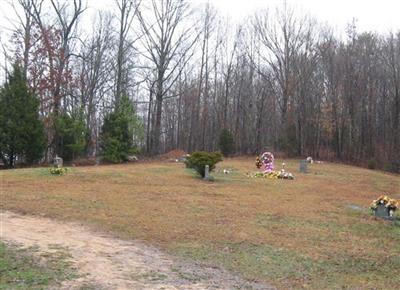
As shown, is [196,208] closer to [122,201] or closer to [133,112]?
[122,201]

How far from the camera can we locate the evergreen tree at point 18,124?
2092 cm

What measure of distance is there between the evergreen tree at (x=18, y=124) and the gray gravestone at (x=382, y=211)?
16.0m

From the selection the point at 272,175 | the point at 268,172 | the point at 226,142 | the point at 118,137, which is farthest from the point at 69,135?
the point at 272,175

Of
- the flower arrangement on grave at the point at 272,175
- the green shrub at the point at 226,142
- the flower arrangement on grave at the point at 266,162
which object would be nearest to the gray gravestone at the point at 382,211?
the flower arrangement on grave at the point at 272,175

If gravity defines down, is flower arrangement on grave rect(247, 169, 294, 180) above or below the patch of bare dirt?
above

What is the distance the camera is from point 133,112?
2672 cm

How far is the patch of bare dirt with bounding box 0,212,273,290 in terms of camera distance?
17.7 feet

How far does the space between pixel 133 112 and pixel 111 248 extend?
20.1m

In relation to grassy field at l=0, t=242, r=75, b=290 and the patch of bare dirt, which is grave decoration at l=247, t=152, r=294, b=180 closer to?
the patch of bare dirt

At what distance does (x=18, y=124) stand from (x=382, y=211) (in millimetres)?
16374

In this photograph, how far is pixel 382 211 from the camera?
1113cm

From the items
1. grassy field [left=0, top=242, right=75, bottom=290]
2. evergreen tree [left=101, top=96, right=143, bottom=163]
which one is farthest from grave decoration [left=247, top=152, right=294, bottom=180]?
grassy field [left=0, top=242, right=75, bottom=290]

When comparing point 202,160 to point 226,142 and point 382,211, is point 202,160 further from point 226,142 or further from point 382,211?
point 226,142

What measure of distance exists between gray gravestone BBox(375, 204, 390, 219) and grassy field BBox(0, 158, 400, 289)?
199 millimetres
